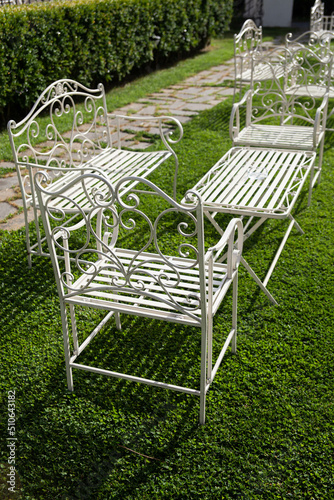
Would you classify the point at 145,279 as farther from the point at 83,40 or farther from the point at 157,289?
the point at 83,40

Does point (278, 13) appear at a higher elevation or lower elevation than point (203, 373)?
higher

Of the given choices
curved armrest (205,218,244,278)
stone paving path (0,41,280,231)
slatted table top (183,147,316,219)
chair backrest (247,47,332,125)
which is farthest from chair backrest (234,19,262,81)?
curved armrest (205,218,244,278)

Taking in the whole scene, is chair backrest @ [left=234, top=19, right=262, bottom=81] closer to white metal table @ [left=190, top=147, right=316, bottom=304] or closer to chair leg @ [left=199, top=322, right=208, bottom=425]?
white metal table @ [left=190, top=147, right=316, bottom=304]

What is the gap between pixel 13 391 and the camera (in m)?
2.94

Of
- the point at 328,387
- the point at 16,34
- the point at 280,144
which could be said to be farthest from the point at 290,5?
the point at 328,387

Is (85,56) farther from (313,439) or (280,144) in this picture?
(313,439)

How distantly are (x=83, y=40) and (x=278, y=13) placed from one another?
34.5ft

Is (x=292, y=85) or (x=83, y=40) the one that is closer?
(x=292, y=85)

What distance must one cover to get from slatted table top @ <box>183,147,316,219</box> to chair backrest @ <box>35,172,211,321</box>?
242 mm

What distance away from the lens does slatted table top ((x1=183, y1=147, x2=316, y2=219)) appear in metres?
3.57

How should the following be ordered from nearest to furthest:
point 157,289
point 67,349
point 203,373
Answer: point 203,373, point 157,289, point 67,349

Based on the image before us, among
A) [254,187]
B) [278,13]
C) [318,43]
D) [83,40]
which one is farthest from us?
[278,13]

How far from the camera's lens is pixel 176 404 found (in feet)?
9.34

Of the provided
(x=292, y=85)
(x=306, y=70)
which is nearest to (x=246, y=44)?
(x=292, y=85)
